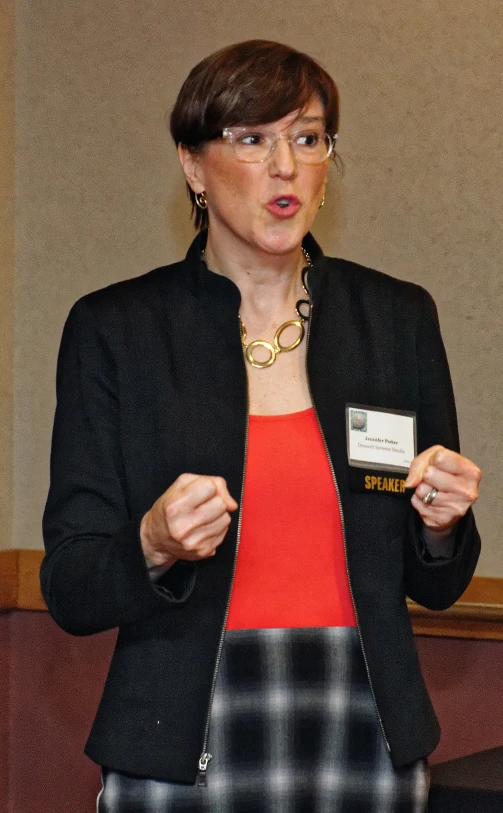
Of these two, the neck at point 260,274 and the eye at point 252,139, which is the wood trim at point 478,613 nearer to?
the neck at point 260,274

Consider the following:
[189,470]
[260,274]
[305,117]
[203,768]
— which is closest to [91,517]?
[189,470]

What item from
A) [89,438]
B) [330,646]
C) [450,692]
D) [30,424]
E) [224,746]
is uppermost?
[89,438]

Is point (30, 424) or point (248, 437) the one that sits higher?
point (248, 437)

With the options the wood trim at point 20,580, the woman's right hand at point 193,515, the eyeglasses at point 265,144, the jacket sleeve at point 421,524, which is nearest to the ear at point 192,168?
the eyeglasses at point 265,144

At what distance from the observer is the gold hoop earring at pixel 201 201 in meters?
1.95

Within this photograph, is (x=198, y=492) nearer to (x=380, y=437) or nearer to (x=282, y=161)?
(x=380, y=437)

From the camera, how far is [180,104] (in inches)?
73.0

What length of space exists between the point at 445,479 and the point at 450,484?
12mm

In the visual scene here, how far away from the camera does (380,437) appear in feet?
5.79

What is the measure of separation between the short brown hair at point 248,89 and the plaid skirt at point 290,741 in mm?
818

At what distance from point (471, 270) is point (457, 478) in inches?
51.6

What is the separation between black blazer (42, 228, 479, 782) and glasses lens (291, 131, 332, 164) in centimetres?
19

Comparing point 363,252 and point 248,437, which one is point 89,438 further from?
point 363,252

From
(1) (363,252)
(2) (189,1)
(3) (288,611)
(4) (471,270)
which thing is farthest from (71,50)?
(3) (288,611)
